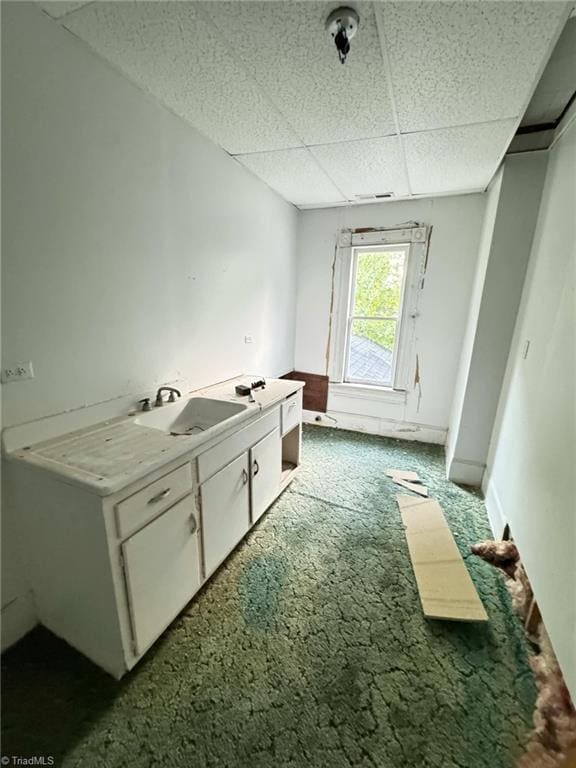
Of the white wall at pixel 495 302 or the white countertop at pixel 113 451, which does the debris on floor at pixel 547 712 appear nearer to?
the white wall at pixel 495 302

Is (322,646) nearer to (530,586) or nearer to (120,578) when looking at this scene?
(120,578)

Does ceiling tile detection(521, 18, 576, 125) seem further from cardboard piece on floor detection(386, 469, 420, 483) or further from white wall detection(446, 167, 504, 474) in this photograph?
cardboard piece on floor detection(386, 469, 420, 483)

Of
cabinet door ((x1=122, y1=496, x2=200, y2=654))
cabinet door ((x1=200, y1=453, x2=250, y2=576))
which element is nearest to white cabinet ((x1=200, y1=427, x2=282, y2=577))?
cabinet door ((x1=200, y1=453, x2=250, y2=576))

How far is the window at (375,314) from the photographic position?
3.38 m

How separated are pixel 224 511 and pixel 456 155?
2.75m

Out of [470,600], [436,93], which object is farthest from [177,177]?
[470,600]

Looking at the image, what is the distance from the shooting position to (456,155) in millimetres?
2150

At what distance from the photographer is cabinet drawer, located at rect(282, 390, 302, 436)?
2.34 metres

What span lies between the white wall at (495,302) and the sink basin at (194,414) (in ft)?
6.31

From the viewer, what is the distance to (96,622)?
1225 millimetres

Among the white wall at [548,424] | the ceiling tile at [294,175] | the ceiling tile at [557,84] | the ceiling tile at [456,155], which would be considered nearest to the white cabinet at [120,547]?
the white wall at [548,424]

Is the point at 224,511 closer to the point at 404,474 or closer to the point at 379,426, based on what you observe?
the point at 404,474

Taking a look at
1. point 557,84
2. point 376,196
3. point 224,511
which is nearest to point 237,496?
point 224,511

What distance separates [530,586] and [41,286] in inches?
103
